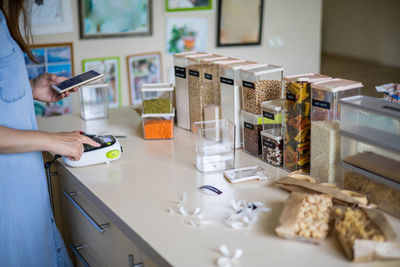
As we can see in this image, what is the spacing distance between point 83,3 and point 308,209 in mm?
2728

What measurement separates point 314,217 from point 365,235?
0.13 meters

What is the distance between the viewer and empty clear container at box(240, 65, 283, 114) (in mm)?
1597

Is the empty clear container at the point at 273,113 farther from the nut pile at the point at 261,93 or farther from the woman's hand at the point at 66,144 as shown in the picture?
the woman's hand at the point at 66,144

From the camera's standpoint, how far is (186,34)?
389 cm

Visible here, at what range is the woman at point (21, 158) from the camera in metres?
1.32

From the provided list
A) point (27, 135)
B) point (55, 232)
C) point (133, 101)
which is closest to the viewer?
point (27, 135)

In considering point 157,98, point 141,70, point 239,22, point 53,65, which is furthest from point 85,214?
point 239,22

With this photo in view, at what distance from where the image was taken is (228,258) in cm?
102

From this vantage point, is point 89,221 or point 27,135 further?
point 89,221

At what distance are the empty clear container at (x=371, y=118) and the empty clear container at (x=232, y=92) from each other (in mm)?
484

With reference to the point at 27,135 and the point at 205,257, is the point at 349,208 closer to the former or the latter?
the point at 205,257

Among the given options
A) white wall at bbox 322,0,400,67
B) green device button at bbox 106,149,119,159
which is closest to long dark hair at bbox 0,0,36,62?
green device button at bbox 106,149,119,159

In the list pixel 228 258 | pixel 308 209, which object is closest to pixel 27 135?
pixel 228 258

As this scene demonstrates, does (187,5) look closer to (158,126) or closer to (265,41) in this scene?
(265,41)
